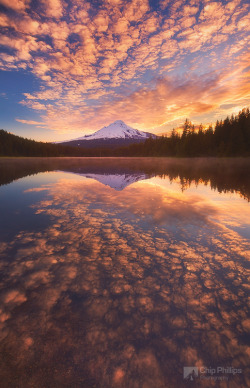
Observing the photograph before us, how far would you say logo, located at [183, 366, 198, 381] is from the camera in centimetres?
191

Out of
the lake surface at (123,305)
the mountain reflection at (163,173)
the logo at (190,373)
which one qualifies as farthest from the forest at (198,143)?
the logo at (190,373)

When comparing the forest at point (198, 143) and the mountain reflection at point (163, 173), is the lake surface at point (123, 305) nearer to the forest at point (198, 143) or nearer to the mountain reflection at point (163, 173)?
the mountain reflection at point (163, 173)

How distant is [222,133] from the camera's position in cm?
6600

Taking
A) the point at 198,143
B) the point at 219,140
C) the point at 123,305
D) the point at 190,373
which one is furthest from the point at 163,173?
the point at 198,143

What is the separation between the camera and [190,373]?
6.42ft

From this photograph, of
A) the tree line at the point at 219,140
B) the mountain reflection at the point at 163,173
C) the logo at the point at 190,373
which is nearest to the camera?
the logo at the point at 190,373

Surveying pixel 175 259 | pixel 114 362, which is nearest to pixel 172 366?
pixel 114 362

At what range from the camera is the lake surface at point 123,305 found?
1924mm

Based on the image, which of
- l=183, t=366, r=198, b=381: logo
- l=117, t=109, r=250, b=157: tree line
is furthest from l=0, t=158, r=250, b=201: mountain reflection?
l=117, t=109, r=250, b=157: tree line

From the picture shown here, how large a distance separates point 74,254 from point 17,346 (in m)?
2.07

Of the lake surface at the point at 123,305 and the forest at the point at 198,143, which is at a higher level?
the forest at the point at 198,143

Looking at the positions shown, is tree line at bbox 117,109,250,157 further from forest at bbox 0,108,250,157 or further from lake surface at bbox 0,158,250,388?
lake surface at bbox 0,158,250,388

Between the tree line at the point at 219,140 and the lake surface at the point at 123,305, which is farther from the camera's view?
the tree line at the point at 219,140

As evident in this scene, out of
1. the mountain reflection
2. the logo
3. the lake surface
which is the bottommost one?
the mountain reflection
